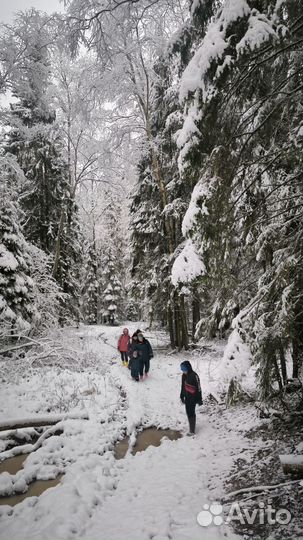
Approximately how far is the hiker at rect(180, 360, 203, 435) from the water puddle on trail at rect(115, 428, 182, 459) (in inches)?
17.8

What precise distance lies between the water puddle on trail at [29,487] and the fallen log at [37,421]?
796 millimetres

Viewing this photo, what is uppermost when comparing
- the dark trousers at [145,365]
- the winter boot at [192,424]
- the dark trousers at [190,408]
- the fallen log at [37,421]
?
the dark trousers at [145,365]

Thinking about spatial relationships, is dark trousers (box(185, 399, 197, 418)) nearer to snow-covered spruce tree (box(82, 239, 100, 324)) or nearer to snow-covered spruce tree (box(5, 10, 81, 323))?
snow-covered spruce tree (box(5, 10, 81, 323))

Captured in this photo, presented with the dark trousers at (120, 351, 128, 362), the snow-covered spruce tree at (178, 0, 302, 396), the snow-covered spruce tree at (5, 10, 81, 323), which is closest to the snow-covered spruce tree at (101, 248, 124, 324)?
the snow-covered spruce tree at (5, 10, 81, 323)

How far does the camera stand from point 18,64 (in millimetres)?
10203

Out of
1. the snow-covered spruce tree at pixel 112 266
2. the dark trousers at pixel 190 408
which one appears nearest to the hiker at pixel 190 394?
the dark trousers at pixel 190 408

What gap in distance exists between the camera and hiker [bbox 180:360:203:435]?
6912 mm

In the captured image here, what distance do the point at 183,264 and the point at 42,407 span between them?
5.27 m

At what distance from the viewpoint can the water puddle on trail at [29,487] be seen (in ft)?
15.5

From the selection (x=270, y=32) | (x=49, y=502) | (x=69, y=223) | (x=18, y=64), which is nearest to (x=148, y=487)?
(x=49, y=502)

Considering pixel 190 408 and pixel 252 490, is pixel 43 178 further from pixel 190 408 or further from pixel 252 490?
pixel 252 490

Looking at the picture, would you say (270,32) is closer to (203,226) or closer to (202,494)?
(203,226)

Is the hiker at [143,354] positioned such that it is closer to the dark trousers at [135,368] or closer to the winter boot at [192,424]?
the dark trousers at [135,368]

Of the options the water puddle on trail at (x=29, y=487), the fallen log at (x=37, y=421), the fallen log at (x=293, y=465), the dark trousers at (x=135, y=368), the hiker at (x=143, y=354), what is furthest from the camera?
the hiker at (x=143, y=354)
